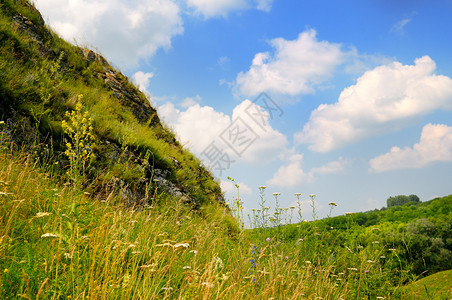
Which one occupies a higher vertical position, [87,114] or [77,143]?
[87,114]

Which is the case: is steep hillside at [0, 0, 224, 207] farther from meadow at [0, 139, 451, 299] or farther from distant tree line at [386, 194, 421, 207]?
distant tree line at [386, 194, 421, 207]

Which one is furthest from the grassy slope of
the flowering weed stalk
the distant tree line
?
the distant tree line

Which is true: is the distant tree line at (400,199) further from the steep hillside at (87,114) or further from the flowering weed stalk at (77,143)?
the flowering weed stalk at (77,143)

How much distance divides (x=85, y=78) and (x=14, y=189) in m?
6.70

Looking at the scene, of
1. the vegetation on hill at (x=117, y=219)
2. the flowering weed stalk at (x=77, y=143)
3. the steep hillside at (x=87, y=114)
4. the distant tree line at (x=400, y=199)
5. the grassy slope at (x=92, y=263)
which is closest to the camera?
the grassy slope at (x=92, y=263)

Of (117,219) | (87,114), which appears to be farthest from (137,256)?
(87,114)

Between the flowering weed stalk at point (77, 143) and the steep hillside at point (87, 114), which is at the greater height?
the steep hillside at point (87, 114)

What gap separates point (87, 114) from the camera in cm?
411

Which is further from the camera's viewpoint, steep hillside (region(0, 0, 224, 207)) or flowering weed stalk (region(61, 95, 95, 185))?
steep hillside (region(0, 0, 224, 207))

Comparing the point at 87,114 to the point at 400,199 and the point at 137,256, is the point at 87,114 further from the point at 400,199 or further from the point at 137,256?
the point at 400,199

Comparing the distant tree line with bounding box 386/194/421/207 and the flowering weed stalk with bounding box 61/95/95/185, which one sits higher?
the distant tree line with bounding box 386/194/421/207

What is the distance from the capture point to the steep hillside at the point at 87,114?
520 centimetres

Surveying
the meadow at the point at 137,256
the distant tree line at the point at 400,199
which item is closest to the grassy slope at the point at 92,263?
the meadow at the point at 137,256

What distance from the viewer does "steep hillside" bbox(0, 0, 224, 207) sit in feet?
17.0
